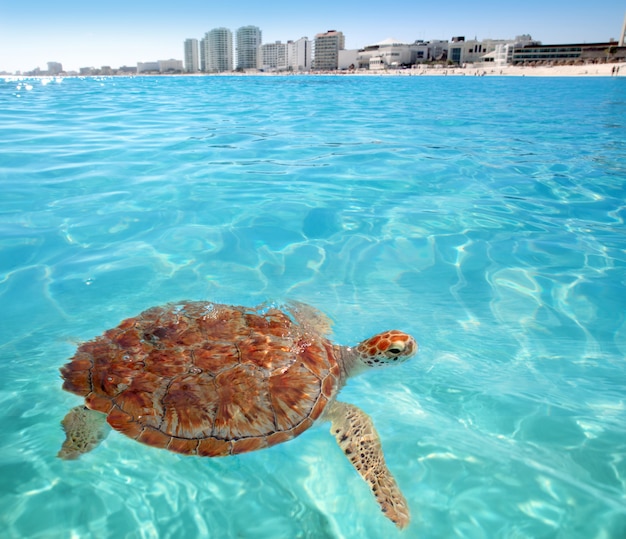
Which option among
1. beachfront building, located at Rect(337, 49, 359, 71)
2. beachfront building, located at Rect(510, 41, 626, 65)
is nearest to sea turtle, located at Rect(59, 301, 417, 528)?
beachfront building, located at Rect(510, 41, 626, 65)

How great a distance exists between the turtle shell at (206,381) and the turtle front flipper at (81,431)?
0.17 metres

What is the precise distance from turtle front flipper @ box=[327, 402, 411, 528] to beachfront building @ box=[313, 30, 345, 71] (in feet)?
688

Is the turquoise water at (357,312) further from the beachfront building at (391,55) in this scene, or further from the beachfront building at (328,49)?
the beachfront building at (328,49)

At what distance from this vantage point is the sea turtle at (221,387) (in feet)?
9.54

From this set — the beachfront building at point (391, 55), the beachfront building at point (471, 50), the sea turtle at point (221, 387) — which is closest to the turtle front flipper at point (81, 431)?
the sea turtle at point (221, 387)

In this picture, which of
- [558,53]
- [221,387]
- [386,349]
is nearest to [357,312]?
[386,349]

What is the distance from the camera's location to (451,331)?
470 centimetres

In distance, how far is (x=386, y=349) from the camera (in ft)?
11.4

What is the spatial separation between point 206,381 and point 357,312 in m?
2.43

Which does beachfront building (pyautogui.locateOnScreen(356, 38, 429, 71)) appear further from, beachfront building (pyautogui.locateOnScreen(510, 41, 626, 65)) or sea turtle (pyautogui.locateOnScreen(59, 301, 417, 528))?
sea turtle (pyautogui.locateOnScreen(59, 301, 417, 528))

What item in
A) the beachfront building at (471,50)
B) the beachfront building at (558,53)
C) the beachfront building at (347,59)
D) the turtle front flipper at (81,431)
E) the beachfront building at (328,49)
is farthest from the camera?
the beachfront building at (328,49)

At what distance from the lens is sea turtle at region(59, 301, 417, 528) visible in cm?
291

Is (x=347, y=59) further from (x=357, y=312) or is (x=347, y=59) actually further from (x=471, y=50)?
(x=357, y=312)

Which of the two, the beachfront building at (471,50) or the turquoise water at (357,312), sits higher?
the beachfront building at (471,50)
